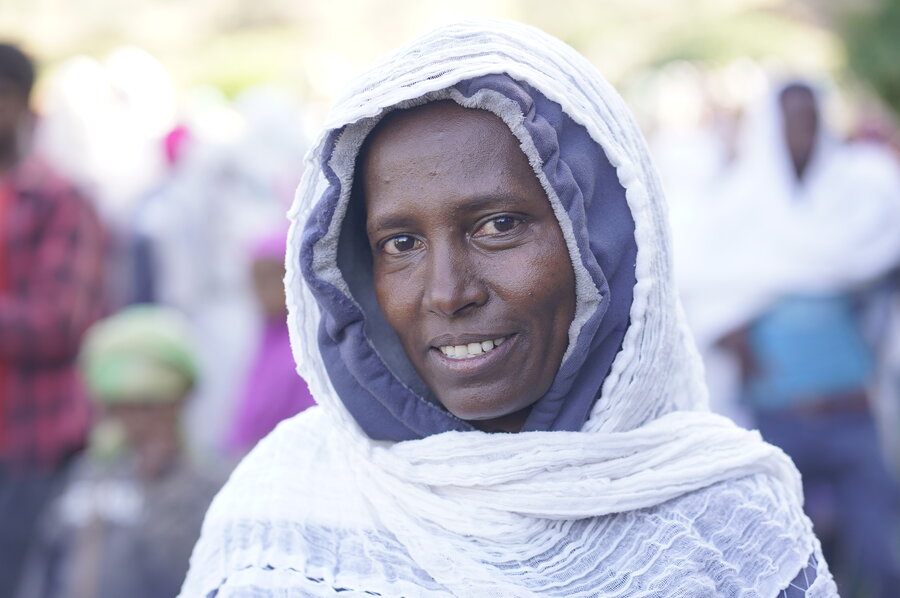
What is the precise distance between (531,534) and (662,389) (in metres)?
0.37

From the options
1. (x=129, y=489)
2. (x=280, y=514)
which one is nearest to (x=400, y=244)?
(x=280, y=514)

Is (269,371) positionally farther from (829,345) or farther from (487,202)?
(487,202)

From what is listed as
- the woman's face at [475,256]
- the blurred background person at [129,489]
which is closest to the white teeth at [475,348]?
the woman's face at [475,256]

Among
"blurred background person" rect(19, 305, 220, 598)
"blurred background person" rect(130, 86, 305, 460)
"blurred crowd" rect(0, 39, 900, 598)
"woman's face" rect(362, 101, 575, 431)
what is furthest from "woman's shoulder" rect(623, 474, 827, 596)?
"blurred background person" rect(130, 86, 305, 460)

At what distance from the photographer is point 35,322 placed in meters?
4.27

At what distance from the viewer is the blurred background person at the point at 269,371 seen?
16.2 feet

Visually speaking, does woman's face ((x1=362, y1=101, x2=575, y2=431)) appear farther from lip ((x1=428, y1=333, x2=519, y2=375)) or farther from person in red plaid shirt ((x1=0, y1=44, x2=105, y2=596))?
person in red plaid shirt ((x1=0, y1=44, x2=105, y2=596))

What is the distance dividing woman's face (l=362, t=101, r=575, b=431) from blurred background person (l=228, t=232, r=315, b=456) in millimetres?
2657

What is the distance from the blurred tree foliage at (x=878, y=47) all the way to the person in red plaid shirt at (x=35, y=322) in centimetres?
1583

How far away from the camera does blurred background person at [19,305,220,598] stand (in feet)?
14.1

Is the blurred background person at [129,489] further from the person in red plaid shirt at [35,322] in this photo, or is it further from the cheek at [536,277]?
the cheek at [536,277]

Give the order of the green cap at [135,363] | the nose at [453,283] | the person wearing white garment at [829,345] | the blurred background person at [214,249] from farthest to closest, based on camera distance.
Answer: the blurred background person at [214,249] → the person wearing white garment at [829,345] → the green cap at [135,363] → the nose at [453,283]

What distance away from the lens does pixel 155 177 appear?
298 inches

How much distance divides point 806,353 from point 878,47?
14258 mm
